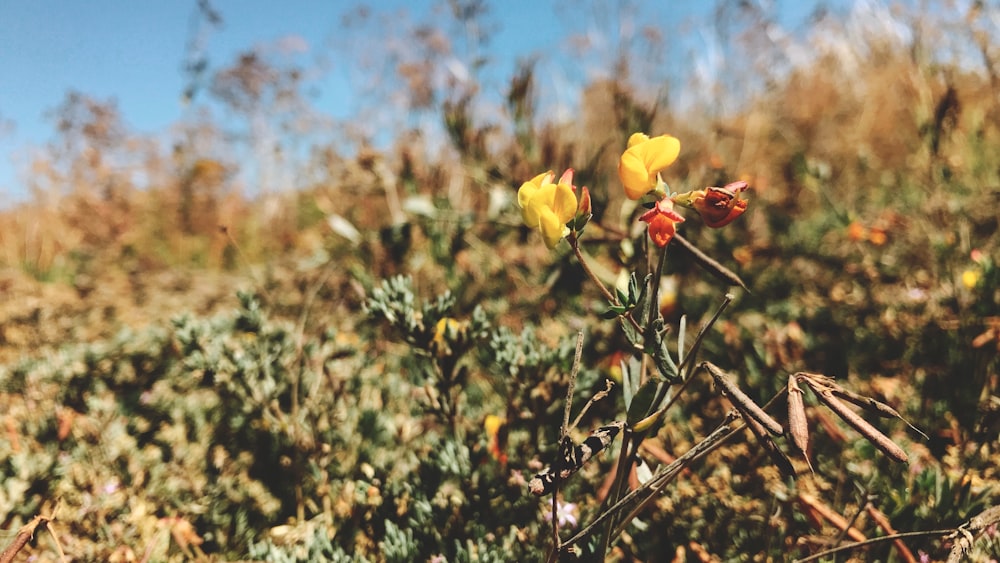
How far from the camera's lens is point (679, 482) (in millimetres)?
1259

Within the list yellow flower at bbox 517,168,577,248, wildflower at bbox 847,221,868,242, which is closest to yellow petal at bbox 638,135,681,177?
yellow flower at bbox 517,168,577,248

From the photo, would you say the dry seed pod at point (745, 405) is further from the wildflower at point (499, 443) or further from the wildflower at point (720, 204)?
the wildflower at point (499, 443)

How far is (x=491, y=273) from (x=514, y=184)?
1.74 ft

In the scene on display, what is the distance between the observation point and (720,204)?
0.69 m

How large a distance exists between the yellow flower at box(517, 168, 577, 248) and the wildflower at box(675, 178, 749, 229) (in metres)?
0.17

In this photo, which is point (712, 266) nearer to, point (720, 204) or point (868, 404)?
point (720, 204)

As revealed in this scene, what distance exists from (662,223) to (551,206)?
0.51 ft

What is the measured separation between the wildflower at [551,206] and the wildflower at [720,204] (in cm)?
15

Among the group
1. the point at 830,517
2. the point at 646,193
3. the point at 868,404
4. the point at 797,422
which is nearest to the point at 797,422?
the point at 797,422

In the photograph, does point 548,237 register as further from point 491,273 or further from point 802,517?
point 491,273

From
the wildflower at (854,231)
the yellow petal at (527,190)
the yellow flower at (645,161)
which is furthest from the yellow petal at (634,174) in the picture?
the wildflower at (854,231)

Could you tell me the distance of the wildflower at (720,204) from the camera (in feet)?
2.26

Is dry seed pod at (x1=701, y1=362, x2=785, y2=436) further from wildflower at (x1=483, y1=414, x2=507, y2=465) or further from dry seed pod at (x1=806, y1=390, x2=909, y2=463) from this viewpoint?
wildflower at (x1=483, y1=414, x2=507, y2=465)

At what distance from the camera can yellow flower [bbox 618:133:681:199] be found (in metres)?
0.71
